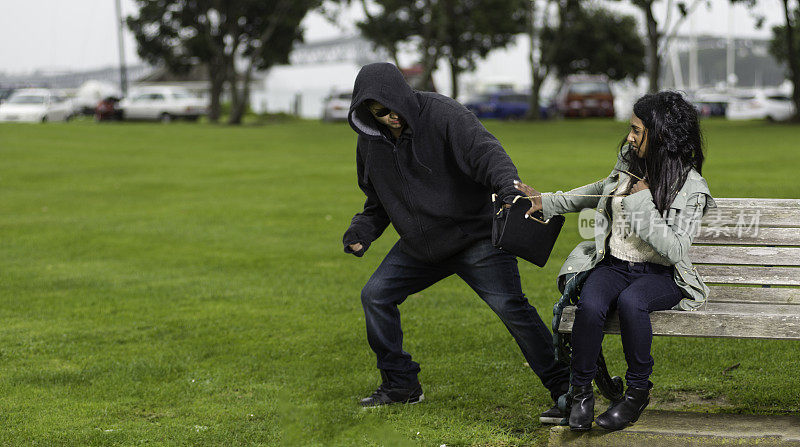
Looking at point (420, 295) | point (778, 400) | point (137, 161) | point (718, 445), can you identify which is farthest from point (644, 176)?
point (137, 161)

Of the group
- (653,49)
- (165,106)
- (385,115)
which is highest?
(653,49)

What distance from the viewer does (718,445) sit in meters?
3.75

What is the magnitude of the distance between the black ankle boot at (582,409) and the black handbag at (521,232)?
1.78 ft

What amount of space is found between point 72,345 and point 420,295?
2576 mm

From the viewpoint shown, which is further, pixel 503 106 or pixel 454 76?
pixel 454 76

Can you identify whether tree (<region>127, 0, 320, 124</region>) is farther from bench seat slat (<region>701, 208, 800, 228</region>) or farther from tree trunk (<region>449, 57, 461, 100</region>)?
bench seat slat (<region>701, 208, 800, 228</region>)

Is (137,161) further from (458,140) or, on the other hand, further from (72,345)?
(458,140)

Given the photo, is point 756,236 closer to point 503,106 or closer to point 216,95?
point 503,106

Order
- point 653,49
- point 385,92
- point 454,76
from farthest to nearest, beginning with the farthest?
1. point 454,76
2. point 653,49
3. point 385,92

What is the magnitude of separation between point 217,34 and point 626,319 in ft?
137

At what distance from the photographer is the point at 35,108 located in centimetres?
3988

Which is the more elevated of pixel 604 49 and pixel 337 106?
pixel 604 49

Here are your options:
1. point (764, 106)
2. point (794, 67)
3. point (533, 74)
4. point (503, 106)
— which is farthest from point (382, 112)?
point (503, 106)

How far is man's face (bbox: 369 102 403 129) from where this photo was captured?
4195mm
